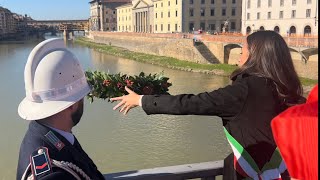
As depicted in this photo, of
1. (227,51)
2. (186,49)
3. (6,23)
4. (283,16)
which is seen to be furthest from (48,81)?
(6,23)

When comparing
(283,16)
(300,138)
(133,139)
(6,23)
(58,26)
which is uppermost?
(6,23)

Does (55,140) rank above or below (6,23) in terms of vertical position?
below

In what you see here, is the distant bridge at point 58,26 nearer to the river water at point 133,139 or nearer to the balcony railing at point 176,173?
the river water at point 133,139

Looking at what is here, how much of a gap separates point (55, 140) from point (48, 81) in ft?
0.85

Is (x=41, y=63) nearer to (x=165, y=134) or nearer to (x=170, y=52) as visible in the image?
(x=165, y=134)

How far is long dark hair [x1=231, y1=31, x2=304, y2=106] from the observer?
1.88 m

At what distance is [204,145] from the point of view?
40.6 ft

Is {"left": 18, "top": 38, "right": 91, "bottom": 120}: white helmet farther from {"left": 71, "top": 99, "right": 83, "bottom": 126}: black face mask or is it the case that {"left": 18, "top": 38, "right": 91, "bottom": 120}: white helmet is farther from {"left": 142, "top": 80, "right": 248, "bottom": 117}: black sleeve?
{"left": 142, "top": 80, "right": 248, "bottom": 117}: black sleeve

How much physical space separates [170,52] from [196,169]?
120 ft

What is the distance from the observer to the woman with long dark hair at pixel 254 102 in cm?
Answer: 184

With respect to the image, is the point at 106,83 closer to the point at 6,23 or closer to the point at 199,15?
the point at 199,15

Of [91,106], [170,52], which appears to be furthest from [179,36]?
[91,106]

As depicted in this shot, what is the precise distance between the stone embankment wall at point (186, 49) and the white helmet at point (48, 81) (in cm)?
1975

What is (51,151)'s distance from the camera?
134 cm
